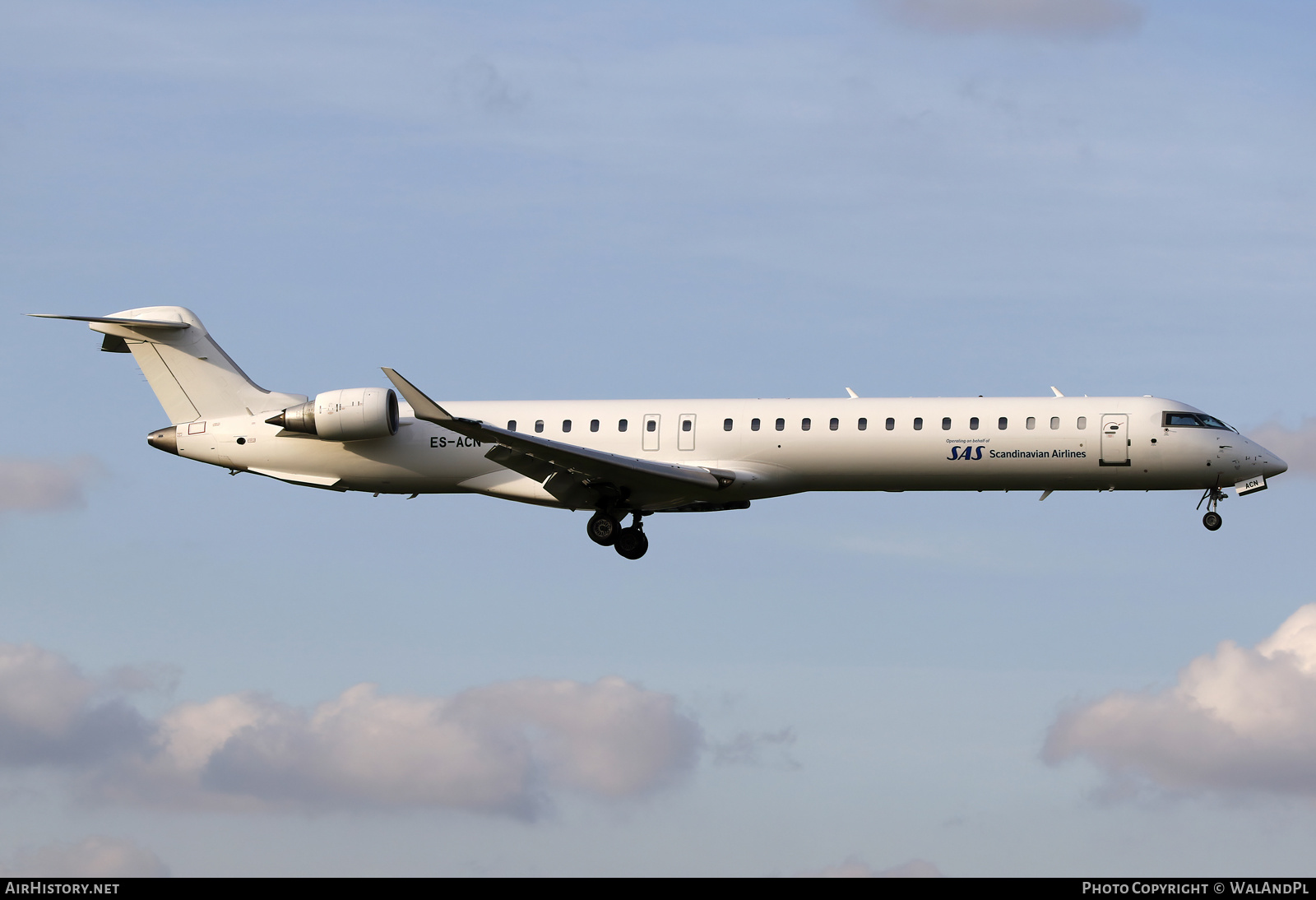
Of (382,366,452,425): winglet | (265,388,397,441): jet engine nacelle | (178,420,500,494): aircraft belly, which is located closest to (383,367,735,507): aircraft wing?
(382,366,452,425): winglet

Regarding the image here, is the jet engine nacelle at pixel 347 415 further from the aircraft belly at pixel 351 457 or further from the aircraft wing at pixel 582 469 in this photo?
the aircraft wing at pixel 582 469

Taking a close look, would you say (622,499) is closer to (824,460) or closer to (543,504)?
(543,504)

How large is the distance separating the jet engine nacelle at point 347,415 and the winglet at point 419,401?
159 inches

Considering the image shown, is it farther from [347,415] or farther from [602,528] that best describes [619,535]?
[347,415]

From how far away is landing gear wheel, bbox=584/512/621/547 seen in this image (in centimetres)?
3478

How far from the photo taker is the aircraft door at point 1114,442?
3291cm

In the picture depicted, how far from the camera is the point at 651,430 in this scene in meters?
34.3

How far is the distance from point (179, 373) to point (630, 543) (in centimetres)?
1138

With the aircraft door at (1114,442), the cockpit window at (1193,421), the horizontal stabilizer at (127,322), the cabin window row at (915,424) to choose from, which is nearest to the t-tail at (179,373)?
the horizontal stabilizer at (127,322)

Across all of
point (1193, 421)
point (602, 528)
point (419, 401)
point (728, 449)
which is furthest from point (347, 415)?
point (1193, 421)

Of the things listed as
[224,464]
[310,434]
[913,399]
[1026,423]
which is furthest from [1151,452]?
[224,464]

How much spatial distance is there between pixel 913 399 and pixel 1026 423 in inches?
94.3

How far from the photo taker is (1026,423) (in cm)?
3288

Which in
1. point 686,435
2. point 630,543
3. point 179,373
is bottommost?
point 630,543
